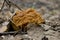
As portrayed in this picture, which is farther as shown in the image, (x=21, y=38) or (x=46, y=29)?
(x=46, y=29)

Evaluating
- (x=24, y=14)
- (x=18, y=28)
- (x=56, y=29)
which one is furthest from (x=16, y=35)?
(x=56, y=29)

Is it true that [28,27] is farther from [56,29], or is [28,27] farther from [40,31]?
[56,29]

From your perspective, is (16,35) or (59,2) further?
(59,2)

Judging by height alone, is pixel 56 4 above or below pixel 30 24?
above

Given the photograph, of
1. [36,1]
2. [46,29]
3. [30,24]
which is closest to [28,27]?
[30,24]

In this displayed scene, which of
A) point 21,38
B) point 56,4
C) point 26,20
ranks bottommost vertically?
point 21,38

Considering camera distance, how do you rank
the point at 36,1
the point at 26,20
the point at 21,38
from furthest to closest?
the point at 36,1 → the point at 26,20 → the point at 21,38

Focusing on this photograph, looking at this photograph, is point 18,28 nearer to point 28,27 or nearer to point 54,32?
point 28,27

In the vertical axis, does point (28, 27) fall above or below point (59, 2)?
below

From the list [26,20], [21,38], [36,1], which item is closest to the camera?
[21,38]
